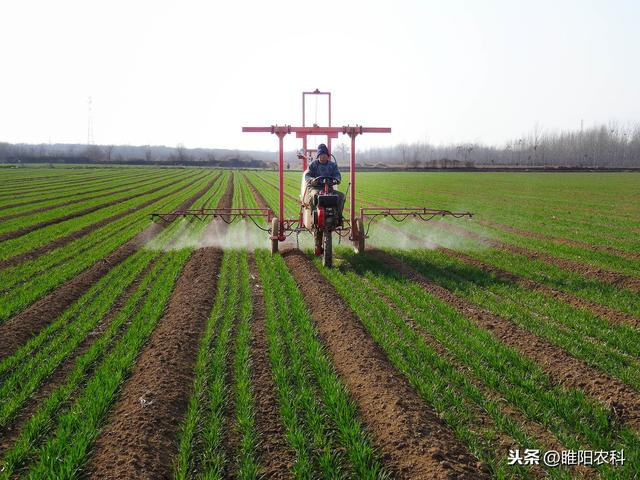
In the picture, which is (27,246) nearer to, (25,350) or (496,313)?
(25,350)

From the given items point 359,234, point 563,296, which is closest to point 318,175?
point 359,234

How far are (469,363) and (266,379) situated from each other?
6.84 ft

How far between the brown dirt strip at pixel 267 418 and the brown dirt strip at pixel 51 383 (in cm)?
172

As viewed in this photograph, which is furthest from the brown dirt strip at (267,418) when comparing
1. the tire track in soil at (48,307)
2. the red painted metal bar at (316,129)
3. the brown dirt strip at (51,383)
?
the red painted metal bar at (316,129)

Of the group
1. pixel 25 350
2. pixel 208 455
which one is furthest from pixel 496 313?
pixel 25 350

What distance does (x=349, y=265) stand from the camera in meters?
10.2

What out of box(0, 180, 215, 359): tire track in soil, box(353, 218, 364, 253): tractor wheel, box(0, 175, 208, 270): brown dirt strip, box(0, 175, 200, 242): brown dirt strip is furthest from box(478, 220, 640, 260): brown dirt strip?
box(0, 175, 200, 242): brown dirt strip

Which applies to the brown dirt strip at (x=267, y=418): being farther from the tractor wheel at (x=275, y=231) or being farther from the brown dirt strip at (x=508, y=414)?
the tractor wheel at (x=275, y=231)

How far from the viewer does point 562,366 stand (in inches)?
194

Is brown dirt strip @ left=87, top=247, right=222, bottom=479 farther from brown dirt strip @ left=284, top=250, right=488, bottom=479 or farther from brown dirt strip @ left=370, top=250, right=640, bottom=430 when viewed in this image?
brown dirt strip @ left=370, top=250, right=640, bottom=430

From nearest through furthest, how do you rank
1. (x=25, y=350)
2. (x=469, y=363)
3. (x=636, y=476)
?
(x=636, y=476), (x=469, y=363), (x=25, y=350)

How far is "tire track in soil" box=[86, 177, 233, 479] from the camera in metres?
3.38

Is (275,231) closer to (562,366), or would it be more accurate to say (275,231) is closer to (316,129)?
(316,129)

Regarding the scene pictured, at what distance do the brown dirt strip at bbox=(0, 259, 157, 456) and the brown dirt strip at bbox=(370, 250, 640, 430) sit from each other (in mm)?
4621
